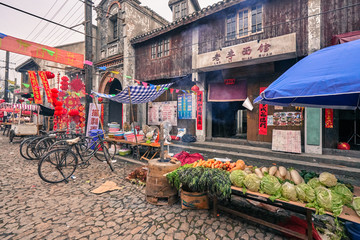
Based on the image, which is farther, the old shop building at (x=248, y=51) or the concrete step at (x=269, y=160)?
the old shop building at (x=248, y=51)

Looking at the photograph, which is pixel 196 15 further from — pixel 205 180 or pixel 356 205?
pixel 356 205

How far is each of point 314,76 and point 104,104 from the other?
1577cm

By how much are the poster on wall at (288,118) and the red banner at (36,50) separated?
11331 mm

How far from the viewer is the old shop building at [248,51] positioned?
6.68 meters

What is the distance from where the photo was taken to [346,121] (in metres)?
10.2

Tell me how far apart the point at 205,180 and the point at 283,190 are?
140 cm

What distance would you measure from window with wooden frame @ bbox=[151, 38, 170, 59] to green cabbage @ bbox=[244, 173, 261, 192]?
10222 millimetres

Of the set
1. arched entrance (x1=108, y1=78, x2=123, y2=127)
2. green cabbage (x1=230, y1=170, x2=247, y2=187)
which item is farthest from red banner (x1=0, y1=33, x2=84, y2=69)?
green cabbage (x1=230, y1=170, x2=247, y2=187)

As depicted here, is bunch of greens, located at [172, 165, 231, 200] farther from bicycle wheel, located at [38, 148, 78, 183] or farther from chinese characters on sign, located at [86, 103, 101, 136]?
chinese characters on sign, located at [86, 103, 101, 136]

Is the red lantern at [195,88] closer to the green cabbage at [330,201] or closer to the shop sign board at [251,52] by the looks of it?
the shop sign board at [251,52]

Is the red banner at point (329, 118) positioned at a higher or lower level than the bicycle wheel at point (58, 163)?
higher

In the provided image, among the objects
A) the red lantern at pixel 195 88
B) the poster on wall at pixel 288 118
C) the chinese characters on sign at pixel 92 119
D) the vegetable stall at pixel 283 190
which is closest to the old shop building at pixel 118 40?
the chinese characters on sign at pixel 92 119

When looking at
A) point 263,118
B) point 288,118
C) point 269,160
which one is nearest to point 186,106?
point 263,118

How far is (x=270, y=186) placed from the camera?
2.99 m
